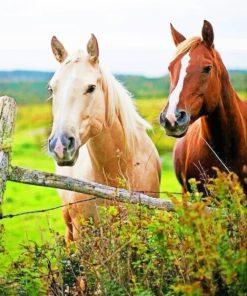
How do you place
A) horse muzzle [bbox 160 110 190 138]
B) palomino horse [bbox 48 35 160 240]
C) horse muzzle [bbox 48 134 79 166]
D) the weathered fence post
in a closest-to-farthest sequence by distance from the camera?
the weathered fence post, horse muzzle [bbox 48 134 79 166], palomino horse [bbox 48 35 160 240], horse muzzle [bbox 160 110 190 138]

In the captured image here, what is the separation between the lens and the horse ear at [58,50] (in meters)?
6.09

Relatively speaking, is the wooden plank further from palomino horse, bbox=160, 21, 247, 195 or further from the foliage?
palomino horse, bbox=160, 21, 247, 195

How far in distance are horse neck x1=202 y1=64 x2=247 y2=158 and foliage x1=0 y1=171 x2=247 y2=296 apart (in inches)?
70.3

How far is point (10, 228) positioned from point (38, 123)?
35.2m

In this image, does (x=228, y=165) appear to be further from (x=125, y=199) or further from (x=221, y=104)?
(x=125, y=199)

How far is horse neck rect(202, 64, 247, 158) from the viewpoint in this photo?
6527mm

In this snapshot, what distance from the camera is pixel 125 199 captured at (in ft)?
16.1

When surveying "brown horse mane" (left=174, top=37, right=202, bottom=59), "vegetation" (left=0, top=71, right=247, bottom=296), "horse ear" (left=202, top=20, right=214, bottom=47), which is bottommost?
"vegetation" (left=0, top=71, right=247, bottom=296)

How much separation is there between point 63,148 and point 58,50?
3.86ft

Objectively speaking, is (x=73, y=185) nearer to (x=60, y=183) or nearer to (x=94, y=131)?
(x=60, y=183)

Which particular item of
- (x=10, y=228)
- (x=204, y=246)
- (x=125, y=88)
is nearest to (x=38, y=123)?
(x=10, y=228)

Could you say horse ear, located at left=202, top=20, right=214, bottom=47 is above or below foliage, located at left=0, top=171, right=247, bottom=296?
above

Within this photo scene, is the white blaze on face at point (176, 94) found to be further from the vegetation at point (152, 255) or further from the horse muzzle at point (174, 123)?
the vegetation at point (152, 255)

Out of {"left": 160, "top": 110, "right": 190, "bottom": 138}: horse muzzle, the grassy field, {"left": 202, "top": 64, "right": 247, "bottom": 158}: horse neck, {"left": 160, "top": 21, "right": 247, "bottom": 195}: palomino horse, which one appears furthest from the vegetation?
{"left": 202, "top": 64, "right": 247, "bottom": 158}: horse neck
